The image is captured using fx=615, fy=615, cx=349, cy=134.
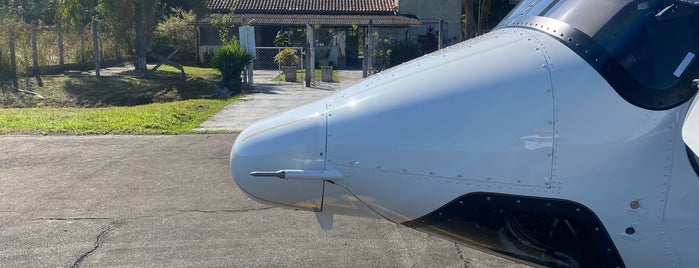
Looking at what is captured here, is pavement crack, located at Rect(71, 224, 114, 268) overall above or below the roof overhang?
below

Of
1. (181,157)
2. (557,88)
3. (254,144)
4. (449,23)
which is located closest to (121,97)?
(181,157)

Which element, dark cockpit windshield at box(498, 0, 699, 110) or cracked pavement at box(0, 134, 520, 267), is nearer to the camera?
dark cockpit windshield at box(498, 0, 699, 110)

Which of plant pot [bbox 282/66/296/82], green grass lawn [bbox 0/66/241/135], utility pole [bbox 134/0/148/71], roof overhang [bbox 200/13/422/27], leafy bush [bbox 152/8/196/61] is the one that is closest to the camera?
green grass lawn [bbox 0/66/241/135]

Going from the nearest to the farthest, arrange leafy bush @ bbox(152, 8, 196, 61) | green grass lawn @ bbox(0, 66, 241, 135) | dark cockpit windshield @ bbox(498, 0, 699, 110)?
dark cockpit windshield @ bbox(498, 0, 699, 110) < green grass lawn @ bbox(0, 66, 241, 135) < leafy bush @ bbox(152, 8, 196, 61)

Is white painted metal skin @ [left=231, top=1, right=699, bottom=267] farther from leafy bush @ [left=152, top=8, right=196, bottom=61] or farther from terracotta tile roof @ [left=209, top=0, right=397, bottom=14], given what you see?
terracotta tile roof @ [left=209, top=0, right=397, bottom=14]

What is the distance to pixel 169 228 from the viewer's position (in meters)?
5.98

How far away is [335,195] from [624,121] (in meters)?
1.55

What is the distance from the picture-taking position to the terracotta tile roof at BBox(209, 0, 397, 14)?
36875 millimetres

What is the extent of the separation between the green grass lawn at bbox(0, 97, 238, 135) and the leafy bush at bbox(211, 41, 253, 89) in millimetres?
2984

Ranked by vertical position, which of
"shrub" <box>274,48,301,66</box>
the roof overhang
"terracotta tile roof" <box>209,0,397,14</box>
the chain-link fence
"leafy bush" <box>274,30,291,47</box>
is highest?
"terracotta tile roof" <box>209,0,397,14</box>

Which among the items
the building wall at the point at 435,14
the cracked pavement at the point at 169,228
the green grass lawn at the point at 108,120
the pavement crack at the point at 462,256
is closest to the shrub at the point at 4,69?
the green grass lawn at the point at 108,120

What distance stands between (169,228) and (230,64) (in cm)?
1245

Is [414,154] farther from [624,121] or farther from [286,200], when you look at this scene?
[624,121]

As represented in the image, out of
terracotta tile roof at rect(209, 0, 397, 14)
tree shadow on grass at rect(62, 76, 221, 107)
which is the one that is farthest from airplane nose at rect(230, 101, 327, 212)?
terracotta tile roof at rect(209, 0, 397, 14)
